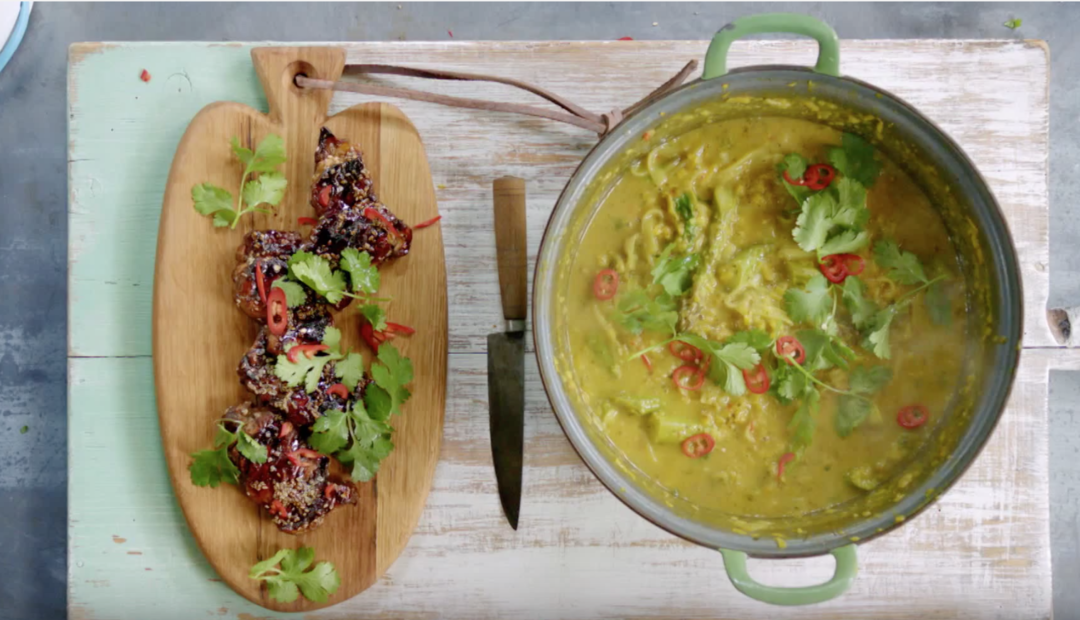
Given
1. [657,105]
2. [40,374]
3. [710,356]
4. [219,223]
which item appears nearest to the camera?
[657,105]

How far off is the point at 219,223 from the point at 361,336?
48 centimetres

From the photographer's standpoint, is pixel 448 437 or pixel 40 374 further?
pixel 40 374

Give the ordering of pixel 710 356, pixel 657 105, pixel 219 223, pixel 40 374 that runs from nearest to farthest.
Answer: pixel 657 105
pixel 710 356
pixel 219 223
pixel 40 374

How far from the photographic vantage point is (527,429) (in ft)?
7.11

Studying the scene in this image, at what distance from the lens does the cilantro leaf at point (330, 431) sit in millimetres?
2008

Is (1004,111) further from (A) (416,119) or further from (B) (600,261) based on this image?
(A) (416,119)

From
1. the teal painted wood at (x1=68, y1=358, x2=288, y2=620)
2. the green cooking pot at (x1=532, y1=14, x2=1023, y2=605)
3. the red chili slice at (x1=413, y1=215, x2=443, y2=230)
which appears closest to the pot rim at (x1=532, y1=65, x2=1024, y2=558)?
the green cooking pot at (x1=532, y1=14, x2=1023, y2=605)

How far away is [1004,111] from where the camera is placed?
2182mm

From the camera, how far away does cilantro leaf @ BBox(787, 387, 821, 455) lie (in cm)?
192

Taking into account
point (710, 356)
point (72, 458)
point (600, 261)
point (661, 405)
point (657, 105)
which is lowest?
point (72, 458)

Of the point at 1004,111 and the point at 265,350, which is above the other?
the point at 1004,111

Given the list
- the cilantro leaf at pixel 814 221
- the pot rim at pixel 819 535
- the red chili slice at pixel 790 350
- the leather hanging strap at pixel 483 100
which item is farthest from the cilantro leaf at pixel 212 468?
the cilantro leaf at pixel 814 221

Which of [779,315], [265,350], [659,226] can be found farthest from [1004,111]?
[265,350]

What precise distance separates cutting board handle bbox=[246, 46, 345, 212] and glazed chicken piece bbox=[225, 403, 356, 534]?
60 centimetres
